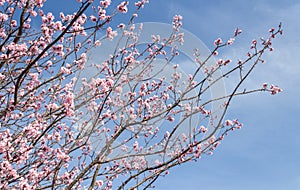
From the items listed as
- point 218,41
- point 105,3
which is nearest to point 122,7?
point 105,3

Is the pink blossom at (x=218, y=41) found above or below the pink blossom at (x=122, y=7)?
above

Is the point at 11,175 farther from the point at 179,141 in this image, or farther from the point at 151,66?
the point at 151,66

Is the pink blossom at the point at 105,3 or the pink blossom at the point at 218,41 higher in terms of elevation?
the pink blossom at the point at 218,41

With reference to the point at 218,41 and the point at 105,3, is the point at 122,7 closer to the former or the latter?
the point at 105,3

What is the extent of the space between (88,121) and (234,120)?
211 centimetres

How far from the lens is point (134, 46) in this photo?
6.15m

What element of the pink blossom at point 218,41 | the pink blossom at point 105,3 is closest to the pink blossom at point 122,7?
the pink blossom at point 105,3

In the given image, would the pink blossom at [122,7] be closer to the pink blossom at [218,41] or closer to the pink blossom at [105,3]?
the pink blossom at [105,3]

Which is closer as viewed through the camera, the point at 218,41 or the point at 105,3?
the point at 105,3

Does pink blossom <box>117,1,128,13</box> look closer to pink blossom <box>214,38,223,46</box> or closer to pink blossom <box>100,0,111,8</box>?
pink blossom <box>100,0,111,8</box>

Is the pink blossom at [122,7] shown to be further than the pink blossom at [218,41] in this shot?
No

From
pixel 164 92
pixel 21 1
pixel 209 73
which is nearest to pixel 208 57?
pixel 209 73

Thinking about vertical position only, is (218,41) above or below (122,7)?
above

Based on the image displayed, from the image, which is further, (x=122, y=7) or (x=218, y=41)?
(x=218, y=41)
